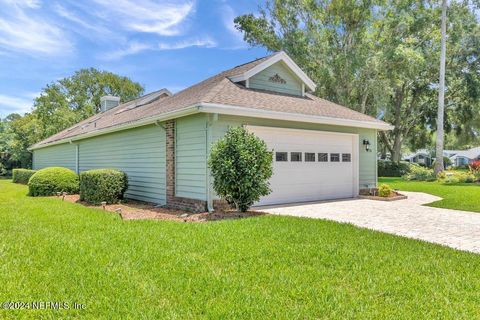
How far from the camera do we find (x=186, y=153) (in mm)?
9164

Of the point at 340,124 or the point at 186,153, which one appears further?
the point at 340,124

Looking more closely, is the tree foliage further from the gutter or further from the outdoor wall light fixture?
the gutter

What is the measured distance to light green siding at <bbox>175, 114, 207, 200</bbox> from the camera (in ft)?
28.1

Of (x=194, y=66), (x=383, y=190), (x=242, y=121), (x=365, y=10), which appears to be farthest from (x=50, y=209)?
(x=365, y=10)

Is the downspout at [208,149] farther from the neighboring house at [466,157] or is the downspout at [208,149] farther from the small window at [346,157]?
the neighboring house at [466,157]

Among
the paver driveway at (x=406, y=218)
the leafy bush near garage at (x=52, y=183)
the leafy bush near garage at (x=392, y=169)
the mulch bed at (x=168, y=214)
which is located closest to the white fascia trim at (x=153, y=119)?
the leafy bush near garage at (x=52, y=183)

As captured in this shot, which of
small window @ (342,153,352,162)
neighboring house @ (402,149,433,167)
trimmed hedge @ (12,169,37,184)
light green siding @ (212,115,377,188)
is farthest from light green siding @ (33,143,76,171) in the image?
neighboring house @ (402,149,433,167)

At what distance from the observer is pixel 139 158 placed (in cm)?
1155

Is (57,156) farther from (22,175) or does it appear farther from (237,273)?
(237,273)

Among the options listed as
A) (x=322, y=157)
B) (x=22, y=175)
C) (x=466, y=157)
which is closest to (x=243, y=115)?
(x=322, y=157)

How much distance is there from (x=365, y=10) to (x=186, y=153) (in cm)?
1800

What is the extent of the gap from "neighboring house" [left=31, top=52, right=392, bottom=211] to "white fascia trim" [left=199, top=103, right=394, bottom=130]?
25mm

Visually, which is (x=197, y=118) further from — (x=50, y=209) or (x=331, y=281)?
(x=331, y=281)

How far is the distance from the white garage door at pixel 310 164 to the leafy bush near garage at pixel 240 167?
1.62 m
